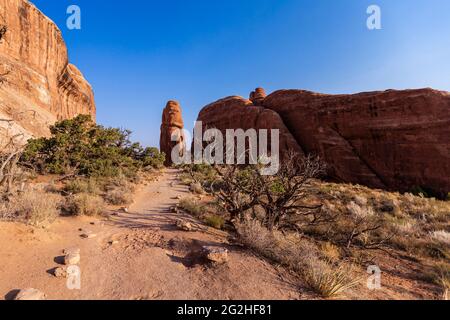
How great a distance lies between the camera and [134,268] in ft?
11.8

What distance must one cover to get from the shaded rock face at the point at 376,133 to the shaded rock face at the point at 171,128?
22.7 m

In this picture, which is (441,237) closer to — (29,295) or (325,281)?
(325,281)

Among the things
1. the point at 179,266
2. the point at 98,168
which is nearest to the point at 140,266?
the point at 179,266

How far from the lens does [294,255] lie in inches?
151

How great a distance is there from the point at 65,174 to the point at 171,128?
3488cm

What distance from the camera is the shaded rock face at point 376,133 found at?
17.5 m

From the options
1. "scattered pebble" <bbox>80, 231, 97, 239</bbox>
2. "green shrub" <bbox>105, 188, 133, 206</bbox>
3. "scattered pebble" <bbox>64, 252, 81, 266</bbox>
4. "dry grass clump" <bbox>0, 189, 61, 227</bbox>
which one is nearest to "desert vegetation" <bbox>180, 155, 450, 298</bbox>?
"green shrub" <bbox>105, 188, 133, 206</bbox>

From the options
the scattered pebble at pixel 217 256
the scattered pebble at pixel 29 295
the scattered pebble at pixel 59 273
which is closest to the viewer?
the scattered pebble at pixel 29 295

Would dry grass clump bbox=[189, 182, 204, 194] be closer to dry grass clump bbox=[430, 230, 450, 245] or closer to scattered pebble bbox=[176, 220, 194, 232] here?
scattered pebble bbox=[176, 220, 194, 232]

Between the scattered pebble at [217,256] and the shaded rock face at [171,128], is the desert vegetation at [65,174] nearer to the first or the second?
the scattered pebble at [217,256]

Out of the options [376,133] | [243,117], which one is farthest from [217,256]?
[243,117]

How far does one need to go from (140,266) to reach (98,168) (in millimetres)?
11232

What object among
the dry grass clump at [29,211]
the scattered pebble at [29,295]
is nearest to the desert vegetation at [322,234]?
the scattered pebble at [29,295]

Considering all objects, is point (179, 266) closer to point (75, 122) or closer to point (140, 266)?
point (140, 266)
